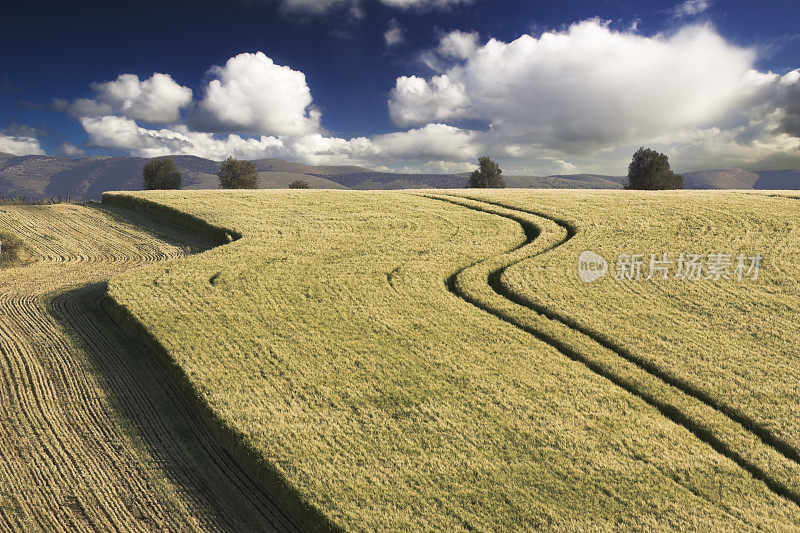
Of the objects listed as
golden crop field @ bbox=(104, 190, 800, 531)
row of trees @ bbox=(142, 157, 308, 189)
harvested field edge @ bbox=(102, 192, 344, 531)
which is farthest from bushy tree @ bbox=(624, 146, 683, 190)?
harvested field edge @ bbox=(102, 192, 344, 531)

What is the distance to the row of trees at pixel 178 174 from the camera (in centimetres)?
9675

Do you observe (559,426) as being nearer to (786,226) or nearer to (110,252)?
(110,252)

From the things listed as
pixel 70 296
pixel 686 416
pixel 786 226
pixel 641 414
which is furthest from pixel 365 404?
pixel 786 226

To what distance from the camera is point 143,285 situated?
24422mm

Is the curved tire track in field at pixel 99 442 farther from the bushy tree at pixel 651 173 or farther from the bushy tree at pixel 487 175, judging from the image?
the bushy tree at pixel 651 173

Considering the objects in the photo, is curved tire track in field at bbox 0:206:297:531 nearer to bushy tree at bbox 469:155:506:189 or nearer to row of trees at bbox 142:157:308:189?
row of trees at bbox 142:157:308:189

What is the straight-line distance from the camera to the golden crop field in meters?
12.0

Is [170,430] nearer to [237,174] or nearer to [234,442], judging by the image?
[234,442]

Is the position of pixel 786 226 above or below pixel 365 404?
above

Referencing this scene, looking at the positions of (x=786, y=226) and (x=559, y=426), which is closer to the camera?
(x=559, y=426)

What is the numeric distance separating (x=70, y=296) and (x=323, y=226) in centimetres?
1743

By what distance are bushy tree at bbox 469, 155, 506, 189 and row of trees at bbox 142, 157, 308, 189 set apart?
3886 cm

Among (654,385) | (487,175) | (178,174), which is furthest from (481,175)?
(654,385)

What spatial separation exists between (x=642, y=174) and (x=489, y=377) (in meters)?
112
